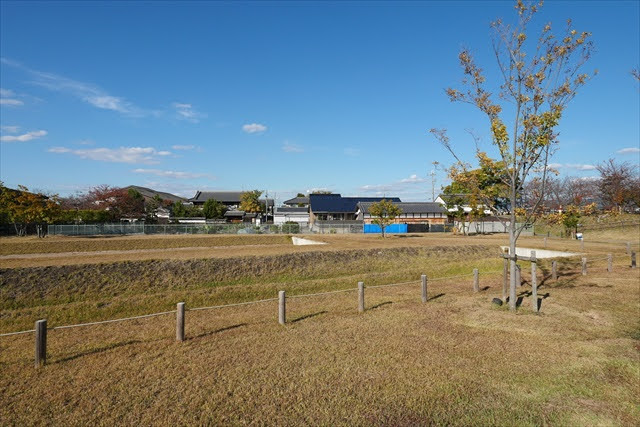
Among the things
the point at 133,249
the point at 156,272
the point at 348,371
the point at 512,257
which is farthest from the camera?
the point at 133,249

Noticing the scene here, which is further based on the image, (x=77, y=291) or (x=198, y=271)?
(x=198, y=271)

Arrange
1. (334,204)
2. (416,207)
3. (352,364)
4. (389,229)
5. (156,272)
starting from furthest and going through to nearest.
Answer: (334,204), (416,207), (389,229), (156,272), (352,364)

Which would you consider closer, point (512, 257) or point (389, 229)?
point (512, 257)

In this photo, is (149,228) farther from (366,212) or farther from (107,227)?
(366,212)

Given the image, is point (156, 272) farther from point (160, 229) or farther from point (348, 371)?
point (160, 229)

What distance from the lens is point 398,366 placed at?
7906mm

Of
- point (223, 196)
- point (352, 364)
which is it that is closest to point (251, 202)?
point (223, 196)

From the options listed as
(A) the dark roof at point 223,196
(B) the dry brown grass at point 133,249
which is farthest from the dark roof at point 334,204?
(A) the dark roof at point 223,196

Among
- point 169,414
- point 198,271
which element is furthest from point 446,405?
point 198,271

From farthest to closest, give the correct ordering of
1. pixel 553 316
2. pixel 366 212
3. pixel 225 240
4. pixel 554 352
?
pixel 366 212 → pixel 225 240 → pixel 553 316 → pixel 554 352

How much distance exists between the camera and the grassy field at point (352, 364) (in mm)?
6133

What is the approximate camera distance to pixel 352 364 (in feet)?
26.5

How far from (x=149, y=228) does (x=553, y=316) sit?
4688 centimetres

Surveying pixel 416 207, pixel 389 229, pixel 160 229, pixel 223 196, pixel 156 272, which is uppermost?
pixel 223 196
